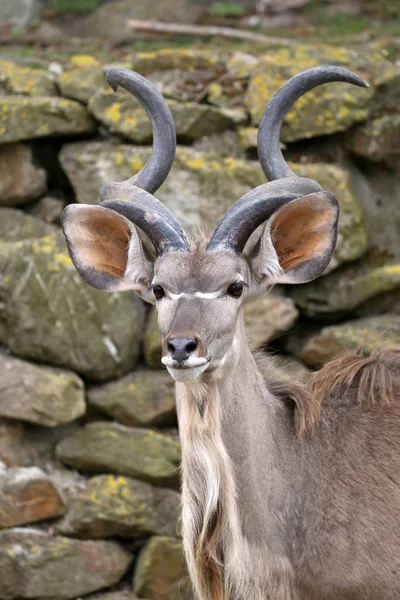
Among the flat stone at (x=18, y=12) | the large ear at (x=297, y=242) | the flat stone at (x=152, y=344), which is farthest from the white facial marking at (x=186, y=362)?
the flat stone at (x=18, y=12)

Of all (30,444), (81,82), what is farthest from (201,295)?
(81,82)

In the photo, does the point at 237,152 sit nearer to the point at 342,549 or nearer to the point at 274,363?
the point at 274,363

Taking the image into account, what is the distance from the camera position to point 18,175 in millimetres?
7047

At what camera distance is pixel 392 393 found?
473 centimetres

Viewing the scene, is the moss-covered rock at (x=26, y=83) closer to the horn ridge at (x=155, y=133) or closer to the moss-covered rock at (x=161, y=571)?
the horn ridge at (x=155, y=133)

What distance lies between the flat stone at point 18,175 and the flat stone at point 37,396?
125 cm

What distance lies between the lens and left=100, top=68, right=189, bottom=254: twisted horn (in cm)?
432

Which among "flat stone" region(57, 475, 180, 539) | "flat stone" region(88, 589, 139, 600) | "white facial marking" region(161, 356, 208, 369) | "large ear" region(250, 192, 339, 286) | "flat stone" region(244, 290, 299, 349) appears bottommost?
"flat stone" region(88, 589, 139, 600)

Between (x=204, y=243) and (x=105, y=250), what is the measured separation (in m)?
0.49

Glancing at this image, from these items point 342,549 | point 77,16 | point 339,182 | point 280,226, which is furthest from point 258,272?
point 77,16

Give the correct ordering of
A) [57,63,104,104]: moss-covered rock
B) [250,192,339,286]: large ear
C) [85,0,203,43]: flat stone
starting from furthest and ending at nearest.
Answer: [85,0,203,43]: flat stone, [57,63,104,104]: moss-covered rock, [250,192,339,286]: large ear

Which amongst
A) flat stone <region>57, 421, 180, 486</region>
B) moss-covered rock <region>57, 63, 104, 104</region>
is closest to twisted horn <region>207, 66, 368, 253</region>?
flat stone <region>57, 421, 180, 486</region>

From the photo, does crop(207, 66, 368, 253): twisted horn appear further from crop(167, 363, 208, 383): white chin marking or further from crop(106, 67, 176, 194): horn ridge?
crop(167, 363, 208, 383): white chin marking

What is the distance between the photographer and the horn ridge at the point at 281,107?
4699 millimetres
